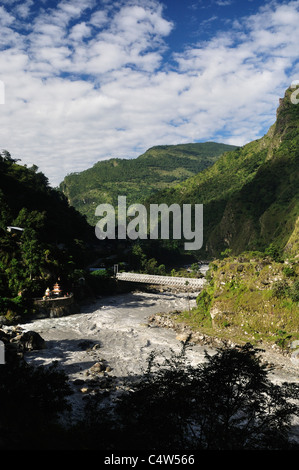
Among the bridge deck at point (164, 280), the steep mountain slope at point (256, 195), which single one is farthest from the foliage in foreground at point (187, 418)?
the steep mountain slope at point (256, 195)

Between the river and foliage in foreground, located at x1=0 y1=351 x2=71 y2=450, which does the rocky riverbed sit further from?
foliage in foreground, located at x1=0 y1=351 x2=71 y2=450

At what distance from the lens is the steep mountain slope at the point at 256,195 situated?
98.2 m

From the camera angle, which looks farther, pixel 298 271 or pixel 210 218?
pixel 210 218

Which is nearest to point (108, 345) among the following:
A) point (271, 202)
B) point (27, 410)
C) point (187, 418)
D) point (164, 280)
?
point (187, 418)

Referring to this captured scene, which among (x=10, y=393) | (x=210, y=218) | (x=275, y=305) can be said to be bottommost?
(x=275, y=305)

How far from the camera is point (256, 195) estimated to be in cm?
11569

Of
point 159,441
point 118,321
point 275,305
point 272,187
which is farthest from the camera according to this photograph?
point 272,187

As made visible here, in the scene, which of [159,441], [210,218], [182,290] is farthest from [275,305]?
[210,218]

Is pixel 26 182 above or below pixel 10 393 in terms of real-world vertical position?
above

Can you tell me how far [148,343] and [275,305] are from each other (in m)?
12.8

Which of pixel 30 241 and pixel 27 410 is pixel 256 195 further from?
pixel 27 410

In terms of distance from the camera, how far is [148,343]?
93.4 ft
